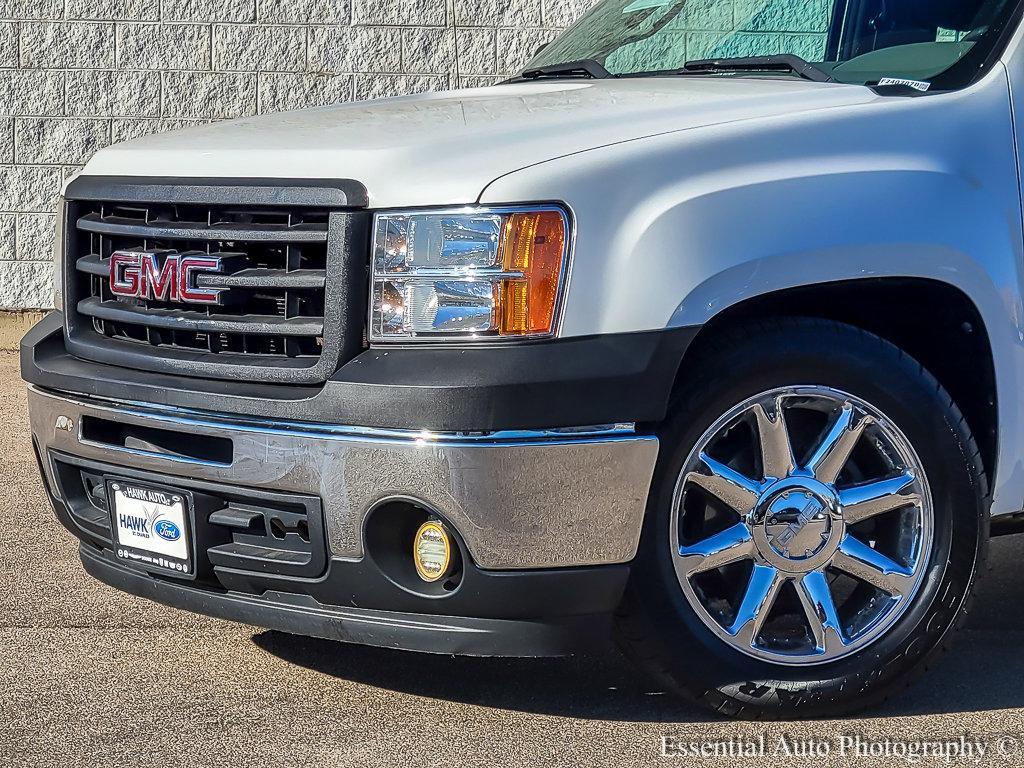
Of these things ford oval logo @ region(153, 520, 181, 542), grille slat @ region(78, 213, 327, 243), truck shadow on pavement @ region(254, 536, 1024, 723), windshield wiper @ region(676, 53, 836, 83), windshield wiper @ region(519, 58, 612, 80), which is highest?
windshield wiper @ region(676, 53, 836, 83)

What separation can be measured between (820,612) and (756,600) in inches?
6.4

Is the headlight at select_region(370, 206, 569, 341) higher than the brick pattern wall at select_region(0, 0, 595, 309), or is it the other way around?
the headlight at select_region(370, 206, 569, 341)

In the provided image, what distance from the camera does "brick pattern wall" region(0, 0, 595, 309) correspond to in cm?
918

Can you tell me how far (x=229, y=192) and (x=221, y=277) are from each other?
0.19 metres

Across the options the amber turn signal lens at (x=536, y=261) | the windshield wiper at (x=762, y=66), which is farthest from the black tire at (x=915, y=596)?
the windshield wiper at (x=762, y=66)

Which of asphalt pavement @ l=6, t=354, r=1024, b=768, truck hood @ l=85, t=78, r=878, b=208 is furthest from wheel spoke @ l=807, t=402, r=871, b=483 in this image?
truck hood @ l=85, t=78, r=878, b=208

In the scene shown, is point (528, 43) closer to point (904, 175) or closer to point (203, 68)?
point (203, 68)

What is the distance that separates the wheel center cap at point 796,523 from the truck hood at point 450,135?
2.79ft

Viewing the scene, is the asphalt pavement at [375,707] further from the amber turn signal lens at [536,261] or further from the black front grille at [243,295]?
the amber turn signal lens at [536,261]

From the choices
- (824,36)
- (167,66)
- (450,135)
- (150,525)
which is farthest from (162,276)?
(167,66)

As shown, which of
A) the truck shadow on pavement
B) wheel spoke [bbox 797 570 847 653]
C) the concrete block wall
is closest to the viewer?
Answer: wheel spoke [bbox 797 570 847 653]

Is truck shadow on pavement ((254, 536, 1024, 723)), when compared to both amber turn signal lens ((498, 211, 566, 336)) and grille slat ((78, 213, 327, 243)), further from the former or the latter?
→ grille slat ((78, 213, 327, 243))

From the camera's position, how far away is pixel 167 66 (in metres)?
9.20

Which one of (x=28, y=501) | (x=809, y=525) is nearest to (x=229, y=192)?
(x=809, y=525)
